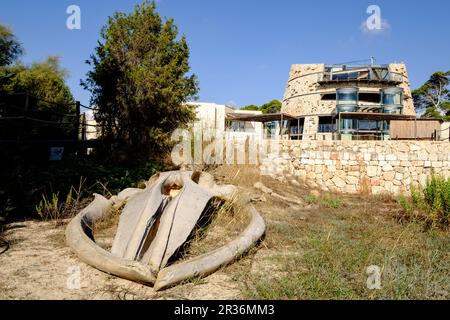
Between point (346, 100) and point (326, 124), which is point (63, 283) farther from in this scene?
point (326, 124)

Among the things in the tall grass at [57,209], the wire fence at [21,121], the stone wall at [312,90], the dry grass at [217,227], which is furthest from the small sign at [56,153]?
the stone wall at [312,90]

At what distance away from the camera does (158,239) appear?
3336 millimetres

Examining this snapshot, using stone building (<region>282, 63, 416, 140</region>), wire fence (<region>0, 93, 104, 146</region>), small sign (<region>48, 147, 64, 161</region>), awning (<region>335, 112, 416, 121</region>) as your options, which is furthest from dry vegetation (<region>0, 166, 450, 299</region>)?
stone building (<region>282, 63, 416, 140</region>)

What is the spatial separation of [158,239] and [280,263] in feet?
4.56

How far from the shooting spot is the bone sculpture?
2939mm

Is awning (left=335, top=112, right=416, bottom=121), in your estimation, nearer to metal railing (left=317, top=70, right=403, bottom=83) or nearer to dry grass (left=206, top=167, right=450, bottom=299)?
metal railing (left=317, top=70, right=403, bottom=83)

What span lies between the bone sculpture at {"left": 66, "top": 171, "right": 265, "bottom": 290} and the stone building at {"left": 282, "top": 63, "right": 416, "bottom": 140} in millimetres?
16177

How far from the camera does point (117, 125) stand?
977cm

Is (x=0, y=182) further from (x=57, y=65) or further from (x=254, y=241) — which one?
(x=57, y=65)

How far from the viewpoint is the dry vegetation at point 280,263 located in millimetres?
2861

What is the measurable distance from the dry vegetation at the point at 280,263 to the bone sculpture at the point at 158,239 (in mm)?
130

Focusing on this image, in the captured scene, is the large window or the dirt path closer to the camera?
the dirt path

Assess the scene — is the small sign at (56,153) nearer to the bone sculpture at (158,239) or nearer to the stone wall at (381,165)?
the bone sculpture at (158,239)

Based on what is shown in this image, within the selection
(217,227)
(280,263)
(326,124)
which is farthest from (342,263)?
(326,124)
